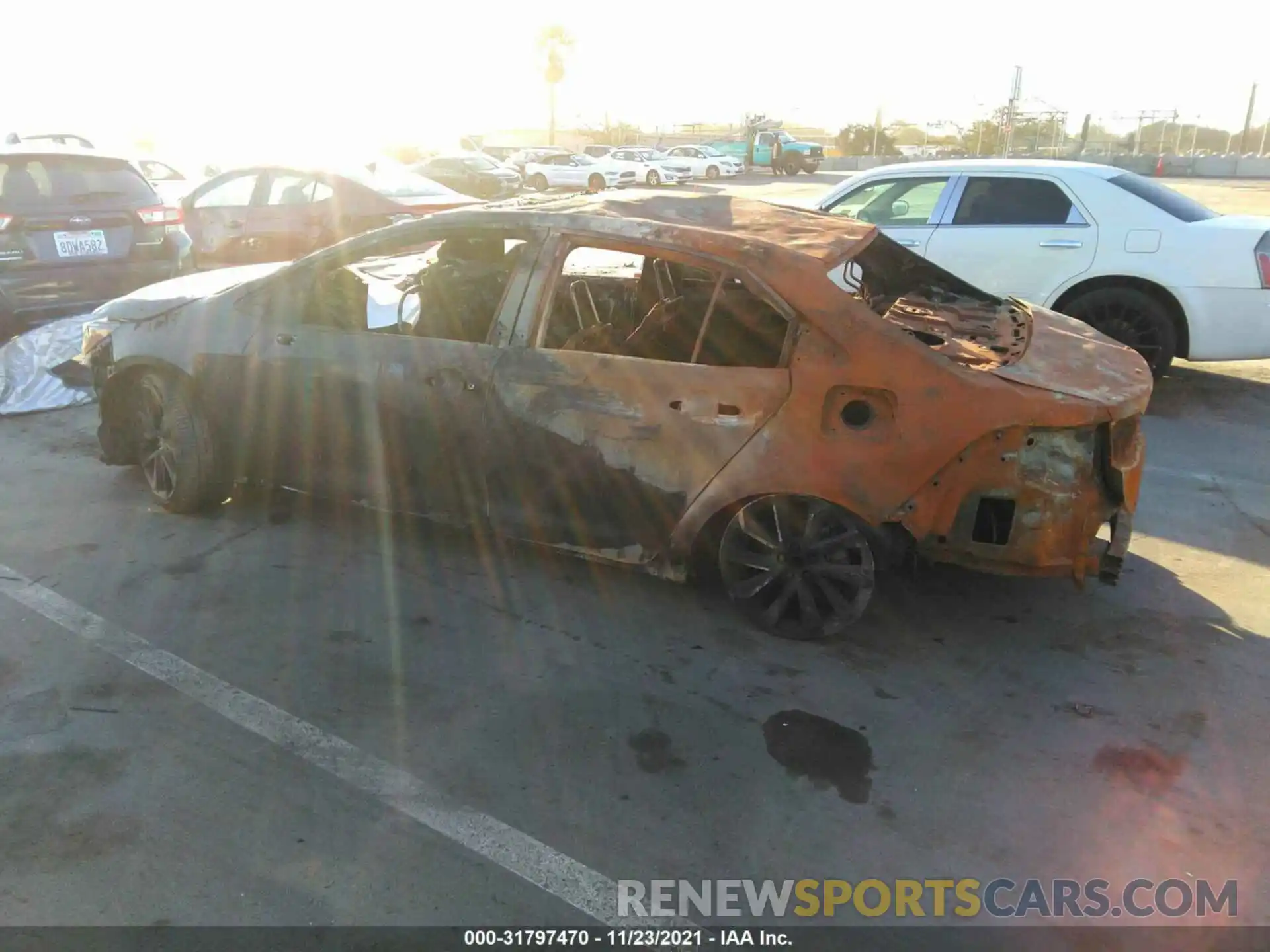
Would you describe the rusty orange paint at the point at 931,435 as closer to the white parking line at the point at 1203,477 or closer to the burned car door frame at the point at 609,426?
the burned car door frame at the point at 609,426

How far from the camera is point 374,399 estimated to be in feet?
13.6

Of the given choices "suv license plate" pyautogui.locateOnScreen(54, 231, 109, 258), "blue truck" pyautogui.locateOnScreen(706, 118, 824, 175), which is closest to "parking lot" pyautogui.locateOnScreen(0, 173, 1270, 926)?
"suv license plate" pyautogui.locateOnScreen(54, 231, 109, 258)

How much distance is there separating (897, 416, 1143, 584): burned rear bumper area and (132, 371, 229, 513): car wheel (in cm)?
337

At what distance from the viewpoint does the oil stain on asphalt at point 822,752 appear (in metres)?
2.92

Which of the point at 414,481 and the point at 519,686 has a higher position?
the point at 414,481

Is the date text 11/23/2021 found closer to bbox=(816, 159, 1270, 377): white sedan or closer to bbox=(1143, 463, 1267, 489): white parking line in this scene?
bbox=(1143, 463, 1267, 489): white parking line

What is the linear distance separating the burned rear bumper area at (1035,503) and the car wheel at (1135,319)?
3.67 m

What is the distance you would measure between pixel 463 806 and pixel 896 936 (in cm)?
127

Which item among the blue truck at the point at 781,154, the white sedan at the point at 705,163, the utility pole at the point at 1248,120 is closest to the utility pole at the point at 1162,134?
the utility pole at the point at 1248,120

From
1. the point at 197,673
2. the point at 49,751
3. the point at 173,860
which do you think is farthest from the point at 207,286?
the point at 173,860

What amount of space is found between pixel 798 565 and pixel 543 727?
118 centimetres

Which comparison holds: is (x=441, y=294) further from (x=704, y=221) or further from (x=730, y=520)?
(x=730, y=520)

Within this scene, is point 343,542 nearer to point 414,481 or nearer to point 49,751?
point 414,481

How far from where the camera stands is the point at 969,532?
3.43 metres
